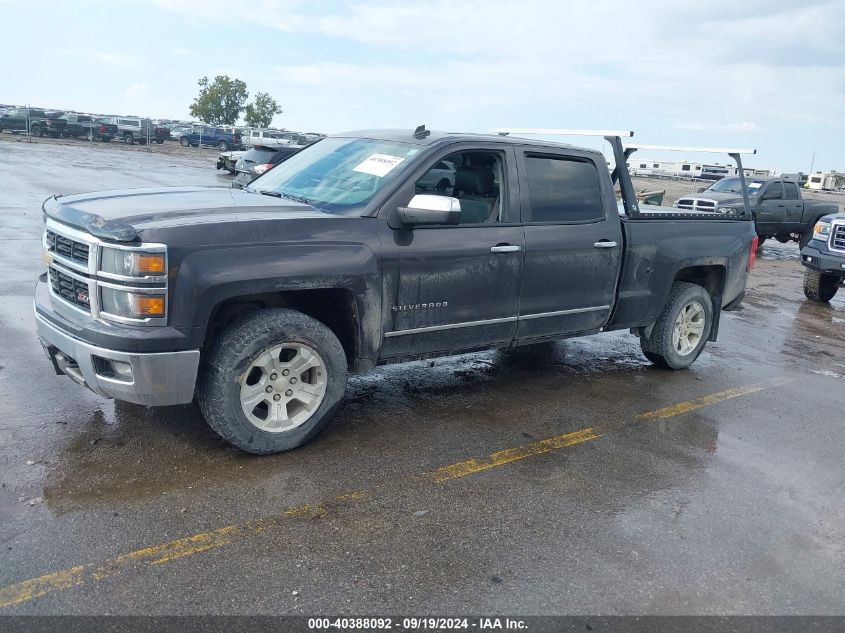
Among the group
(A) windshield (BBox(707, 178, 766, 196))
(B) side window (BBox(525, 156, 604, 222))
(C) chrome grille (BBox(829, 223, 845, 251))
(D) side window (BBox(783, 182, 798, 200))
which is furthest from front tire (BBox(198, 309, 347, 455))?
(D) side window (BBox(783, 182, 798, 200))

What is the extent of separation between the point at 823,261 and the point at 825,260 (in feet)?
0.10

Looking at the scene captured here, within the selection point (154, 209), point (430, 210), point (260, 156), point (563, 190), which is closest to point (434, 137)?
point (430, 210)

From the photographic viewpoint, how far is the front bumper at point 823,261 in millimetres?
10609

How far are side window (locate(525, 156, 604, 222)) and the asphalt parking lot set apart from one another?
143cm

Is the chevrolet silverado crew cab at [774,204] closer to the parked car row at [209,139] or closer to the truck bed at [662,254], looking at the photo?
the truck bed at [662,254]

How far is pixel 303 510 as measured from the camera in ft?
11.9

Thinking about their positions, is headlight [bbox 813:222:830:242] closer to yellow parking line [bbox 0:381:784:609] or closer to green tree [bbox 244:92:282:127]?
yellow parking line [bbox 0:381:784:609]

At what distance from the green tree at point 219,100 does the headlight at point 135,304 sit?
267ft

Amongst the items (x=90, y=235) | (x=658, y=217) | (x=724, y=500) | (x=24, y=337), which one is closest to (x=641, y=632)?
(x=724, y=500)

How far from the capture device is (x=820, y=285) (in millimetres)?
11211

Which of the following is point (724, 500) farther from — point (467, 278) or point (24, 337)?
point (24, 337)

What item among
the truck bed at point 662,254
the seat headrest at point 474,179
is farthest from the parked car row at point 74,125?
the seat headrest at point 474,179

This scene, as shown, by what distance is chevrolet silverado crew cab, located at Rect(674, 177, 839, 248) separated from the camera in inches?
664

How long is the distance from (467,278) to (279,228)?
136 cm
